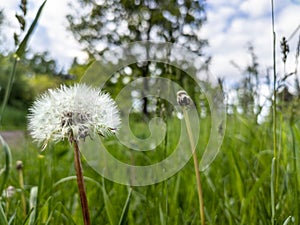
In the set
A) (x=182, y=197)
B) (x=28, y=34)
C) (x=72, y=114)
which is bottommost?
(x=182, y=197)

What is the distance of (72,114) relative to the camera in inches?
21.3

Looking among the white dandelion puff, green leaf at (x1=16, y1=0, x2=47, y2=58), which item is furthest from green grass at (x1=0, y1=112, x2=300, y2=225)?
green leaf at (x1=16, y1=0, x2=47, y2=58)

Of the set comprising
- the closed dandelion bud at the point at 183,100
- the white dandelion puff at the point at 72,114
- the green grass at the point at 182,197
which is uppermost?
the closed dandelion bud at the point at 183,100

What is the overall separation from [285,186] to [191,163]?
735 millimetres

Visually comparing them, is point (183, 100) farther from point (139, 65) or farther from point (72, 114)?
point (139, 65)

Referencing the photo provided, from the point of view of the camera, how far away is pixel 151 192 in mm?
1192

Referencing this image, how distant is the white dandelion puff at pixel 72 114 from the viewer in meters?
0.53

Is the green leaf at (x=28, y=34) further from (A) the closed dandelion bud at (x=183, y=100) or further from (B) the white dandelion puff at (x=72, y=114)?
(A) the closed dandelion bud at (x=183, y=100)

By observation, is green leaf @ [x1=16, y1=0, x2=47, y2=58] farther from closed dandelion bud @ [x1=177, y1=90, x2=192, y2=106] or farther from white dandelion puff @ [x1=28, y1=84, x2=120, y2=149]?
closed dandelion bud @ [x1=177, y1=90, x2=192, y2=106]

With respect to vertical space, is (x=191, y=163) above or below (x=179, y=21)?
below

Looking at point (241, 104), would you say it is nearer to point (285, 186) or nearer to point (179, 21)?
point (179, 21)

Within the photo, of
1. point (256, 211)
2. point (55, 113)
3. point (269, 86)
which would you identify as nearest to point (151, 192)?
point (256, 211)

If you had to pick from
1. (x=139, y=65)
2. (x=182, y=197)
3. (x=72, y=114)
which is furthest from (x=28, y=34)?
(x=139, y=65)

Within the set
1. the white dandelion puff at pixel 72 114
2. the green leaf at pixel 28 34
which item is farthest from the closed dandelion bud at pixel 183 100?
the green leaf at pixel 28 34
